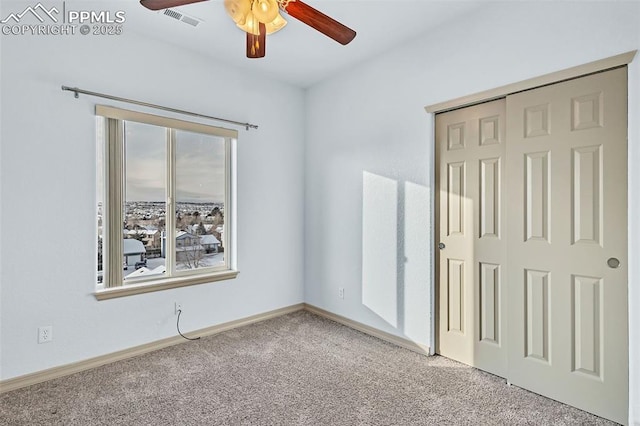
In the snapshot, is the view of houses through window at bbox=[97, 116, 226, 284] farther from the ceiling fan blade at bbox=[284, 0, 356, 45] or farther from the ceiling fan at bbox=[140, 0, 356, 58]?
the ceiling fan blade at bbox=[284, 0, 356, 45]

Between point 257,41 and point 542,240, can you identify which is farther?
point 542,240

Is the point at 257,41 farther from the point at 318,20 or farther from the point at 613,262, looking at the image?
the point at 613,262

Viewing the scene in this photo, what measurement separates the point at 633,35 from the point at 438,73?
122cm

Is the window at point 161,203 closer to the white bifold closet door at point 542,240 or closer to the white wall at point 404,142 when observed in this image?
the white wall at point 404,142

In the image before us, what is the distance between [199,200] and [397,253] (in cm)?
203

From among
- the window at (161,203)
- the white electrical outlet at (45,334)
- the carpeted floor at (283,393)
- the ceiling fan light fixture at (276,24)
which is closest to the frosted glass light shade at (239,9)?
the ceiling fan light fixture at (276,24)

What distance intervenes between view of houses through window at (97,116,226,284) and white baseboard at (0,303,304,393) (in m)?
0.60

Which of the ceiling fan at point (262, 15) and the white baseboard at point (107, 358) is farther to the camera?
the white baseboard at point (107, 358)

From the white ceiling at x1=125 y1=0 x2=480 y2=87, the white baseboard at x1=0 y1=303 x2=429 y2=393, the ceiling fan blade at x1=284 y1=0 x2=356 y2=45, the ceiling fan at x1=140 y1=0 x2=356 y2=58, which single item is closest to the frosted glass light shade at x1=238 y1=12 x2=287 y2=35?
the ceiling fan at x1=140 y1=0 x2=356 y2=58

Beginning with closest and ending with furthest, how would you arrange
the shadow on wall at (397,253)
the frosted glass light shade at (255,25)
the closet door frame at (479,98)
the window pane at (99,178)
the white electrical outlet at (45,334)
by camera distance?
the frosted glass light shade at (255,25)
the closet door frame at (479,98)
the white electrical outlet at (45,334)
the window pane at (99,178)
the shadow on wall at (397,253)

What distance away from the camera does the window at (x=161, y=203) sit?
9.30 feet

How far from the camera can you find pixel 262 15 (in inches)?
66.1

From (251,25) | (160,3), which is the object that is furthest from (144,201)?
(251,25)

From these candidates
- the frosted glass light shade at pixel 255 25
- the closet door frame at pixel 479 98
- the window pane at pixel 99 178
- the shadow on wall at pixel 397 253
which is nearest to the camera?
the frosted glass light shade at pixel 255 25
